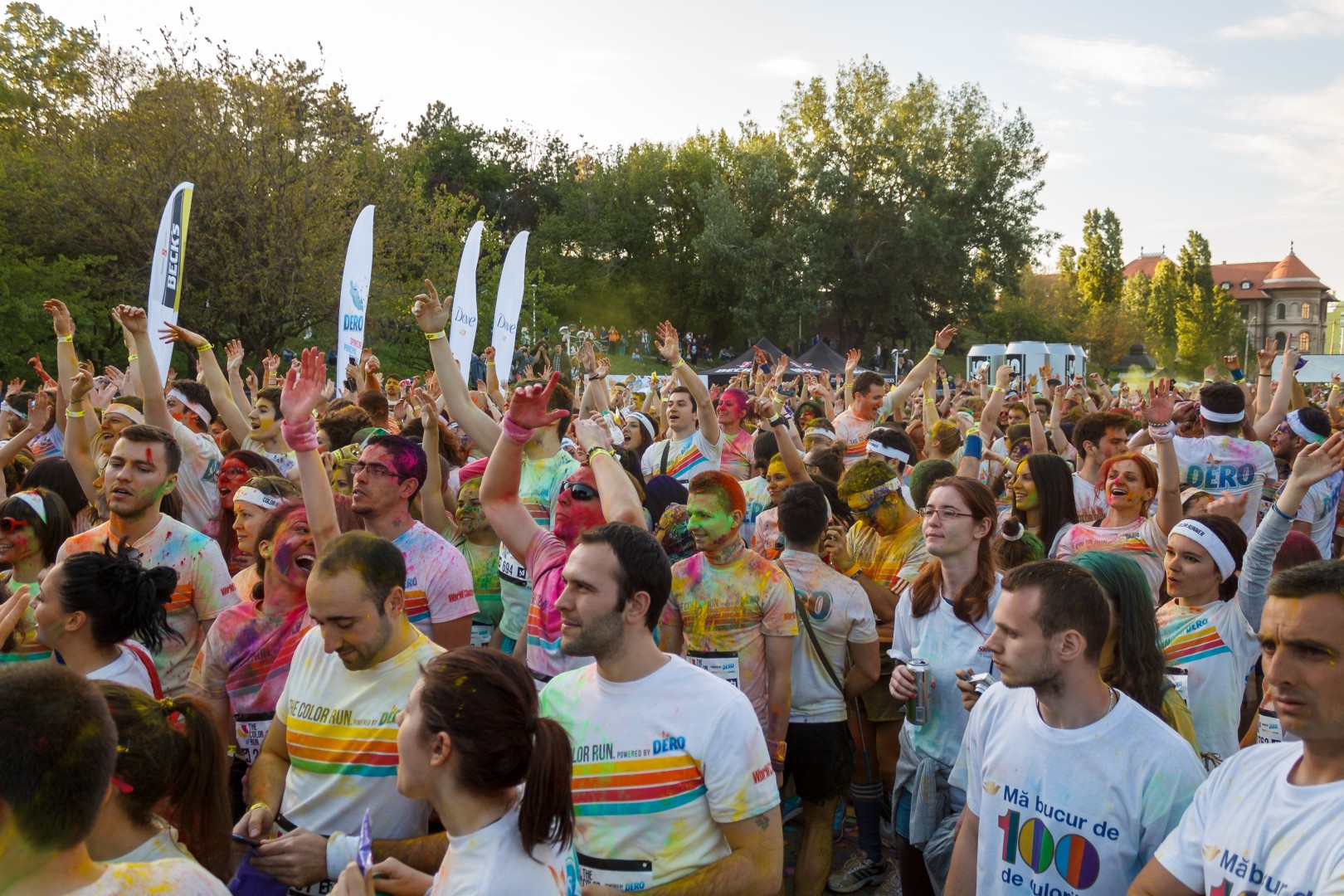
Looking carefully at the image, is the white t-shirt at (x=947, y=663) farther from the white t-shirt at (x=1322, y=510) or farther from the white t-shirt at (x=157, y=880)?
the white t-shirt at (x=1322, y=510)

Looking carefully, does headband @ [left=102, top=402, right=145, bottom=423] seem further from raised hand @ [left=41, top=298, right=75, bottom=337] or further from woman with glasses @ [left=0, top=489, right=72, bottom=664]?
woman with glasses @ [left=0, top=489, right=72, bottom=664]

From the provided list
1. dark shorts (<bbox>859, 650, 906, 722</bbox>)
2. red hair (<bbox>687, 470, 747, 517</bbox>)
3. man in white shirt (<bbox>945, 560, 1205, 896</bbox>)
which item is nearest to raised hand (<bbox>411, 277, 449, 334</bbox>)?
red hair (<bbox>687, 470, 747, 517</bbox>)

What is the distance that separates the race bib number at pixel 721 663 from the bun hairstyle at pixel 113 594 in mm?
2011

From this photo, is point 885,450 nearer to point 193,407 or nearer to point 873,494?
point 873,494

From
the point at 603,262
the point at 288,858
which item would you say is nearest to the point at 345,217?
the point at 288,858

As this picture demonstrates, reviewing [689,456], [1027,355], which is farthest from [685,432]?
[1027,355]

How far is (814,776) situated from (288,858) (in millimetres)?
2501

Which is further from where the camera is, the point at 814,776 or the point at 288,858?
the point at 814,776

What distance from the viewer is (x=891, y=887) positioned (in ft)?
16.0

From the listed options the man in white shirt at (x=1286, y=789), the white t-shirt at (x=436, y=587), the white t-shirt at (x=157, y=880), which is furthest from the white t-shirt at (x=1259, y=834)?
the white t-shirt at (x=436, y=587)

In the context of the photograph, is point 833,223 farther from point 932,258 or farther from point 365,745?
point 365,745

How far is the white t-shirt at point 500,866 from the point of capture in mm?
2184

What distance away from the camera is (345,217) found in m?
23.1

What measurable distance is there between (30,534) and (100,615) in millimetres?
1370
